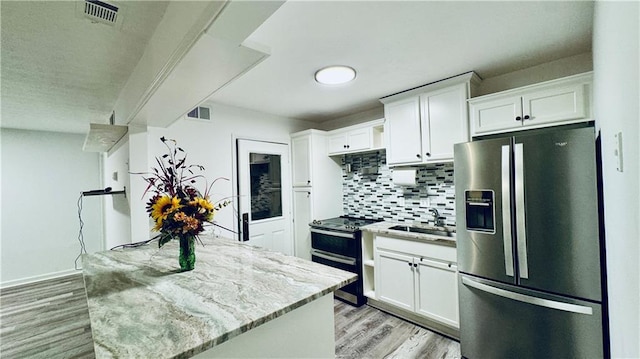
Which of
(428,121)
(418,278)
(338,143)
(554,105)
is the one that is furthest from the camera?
(338,143)

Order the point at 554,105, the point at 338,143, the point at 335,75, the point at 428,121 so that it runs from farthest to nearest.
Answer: the point at 338,143 < the point at 428,121 < the point at 335,75 < the point at 554,105

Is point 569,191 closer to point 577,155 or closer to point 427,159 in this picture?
point 577,155

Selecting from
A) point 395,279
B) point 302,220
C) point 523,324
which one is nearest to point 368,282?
point 395,279

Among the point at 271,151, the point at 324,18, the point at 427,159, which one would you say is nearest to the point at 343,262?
the point at 427,159

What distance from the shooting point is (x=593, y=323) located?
4.92ft

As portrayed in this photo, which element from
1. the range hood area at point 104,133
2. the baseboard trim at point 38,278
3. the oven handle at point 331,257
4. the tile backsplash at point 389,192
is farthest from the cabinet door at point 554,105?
the baseboard trim at point 38,278

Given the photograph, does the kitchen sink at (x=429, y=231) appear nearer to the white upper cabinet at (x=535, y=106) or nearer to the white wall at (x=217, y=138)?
the white upper cabinet at (x=535, y=106)

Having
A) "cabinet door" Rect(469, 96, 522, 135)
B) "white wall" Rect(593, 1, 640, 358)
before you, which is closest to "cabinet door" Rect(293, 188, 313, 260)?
"cabinet door" Rect(469, 96, 522, 135)

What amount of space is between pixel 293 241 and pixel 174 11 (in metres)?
2.96

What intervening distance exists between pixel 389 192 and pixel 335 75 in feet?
5.47

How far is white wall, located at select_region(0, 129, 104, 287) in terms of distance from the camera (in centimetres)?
389

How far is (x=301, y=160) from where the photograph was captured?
11.8 feet

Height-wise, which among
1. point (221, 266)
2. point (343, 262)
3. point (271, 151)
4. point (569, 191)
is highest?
point (271, 151)

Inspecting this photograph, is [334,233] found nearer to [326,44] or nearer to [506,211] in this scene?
[506,211]
